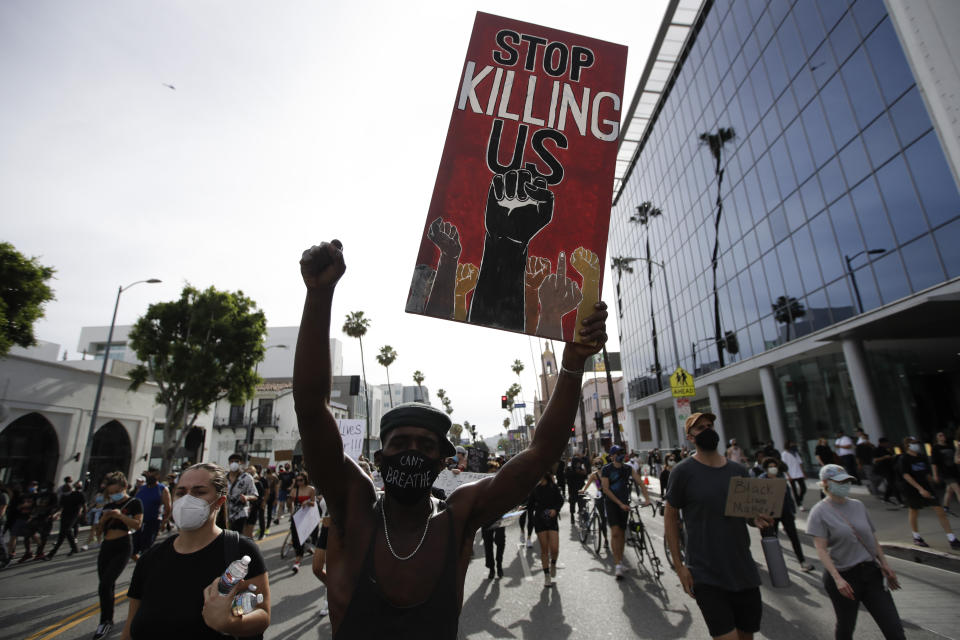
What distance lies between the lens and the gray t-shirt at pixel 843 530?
167 inches

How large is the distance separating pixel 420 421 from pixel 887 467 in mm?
16290

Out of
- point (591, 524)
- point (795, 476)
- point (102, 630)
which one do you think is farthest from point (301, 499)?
point (795, 476)

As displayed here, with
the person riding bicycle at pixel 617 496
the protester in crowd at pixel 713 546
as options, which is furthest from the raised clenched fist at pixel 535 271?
the person riding bicycle at pixel 617 496

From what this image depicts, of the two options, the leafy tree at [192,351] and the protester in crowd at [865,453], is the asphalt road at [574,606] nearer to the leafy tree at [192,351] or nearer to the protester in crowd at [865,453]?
the protester in crowd at [865,453]

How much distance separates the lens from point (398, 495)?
2.04m

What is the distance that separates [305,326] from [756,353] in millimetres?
23689

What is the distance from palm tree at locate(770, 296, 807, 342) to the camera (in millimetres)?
18734

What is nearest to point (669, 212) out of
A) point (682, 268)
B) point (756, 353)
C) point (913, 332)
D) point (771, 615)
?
point (682, 268)

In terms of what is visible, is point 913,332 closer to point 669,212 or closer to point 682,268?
point 682,268

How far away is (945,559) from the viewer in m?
7.79

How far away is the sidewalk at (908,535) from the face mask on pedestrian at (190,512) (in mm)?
10022

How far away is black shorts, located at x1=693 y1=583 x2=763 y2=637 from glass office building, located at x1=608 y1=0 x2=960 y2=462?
13030 millimetres

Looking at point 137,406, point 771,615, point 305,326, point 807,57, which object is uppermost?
point 807,57

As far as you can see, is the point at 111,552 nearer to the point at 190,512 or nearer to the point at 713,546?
the point at 190,512
